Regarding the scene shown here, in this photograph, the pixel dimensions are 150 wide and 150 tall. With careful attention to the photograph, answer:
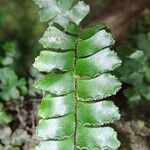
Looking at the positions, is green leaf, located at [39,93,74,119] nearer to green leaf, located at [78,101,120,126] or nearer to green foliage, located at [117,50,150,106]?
green leaf, located at [78,101,120,126]

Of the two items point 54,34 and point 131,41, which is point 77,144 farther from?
point 131,41

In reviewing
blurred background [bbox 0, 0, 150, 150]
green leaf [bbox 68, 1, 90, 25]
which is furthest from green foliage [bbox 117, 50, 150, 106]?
green leaf [bbox 68, 1, 90, 25]

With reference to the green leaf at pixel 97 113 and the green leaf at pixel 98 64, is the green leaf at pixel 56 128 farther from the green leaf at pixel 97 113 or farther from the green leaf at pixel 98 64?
the green leaf at pixel 98 64

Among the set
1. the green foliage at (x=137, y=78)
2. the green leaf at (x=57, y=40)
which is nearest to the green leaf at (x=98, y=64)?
the green leaf at (x=57, y=40)

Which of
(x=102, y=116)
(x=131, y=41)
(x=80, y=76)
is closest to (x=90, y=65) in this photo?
(x=80, y=76)

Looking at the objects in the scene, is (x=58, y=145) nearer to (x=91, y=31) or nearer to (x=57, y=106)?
(x=57, y=106)
